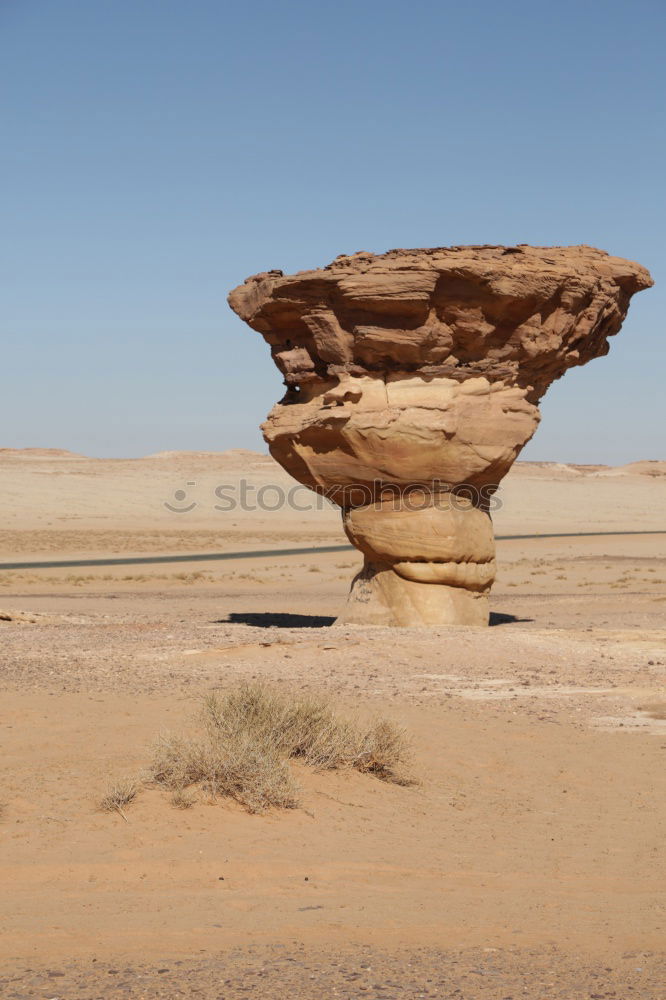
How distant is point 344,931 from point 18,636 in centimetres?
1199

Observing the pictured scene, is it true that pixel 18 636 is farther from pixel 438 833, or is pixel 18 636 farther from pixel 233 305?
pixel 438 833

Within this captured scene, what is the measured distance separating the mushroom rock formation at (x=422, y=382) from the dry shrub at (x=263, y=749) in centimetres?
816

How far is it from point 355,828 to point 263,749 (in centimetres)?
90

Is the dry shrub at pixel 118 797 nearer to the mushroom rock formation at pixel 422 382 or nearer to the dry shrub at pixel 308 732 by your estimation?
the dry shrub at pixel 308 732

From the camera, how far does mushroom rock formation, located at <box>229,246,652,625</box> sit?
15742 mm

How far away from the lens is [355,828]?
22.1 feet

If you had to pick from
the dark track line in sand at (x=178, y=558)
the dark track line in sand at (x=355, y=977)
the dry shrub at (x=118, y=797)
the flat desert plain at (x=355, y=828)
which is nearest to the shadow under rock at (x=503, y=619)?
the flat desert plain at (x=355, y=828)

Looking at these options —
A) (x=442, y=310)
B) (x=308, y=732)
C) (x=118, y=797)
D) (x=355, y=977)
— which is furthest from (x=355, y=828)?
(x=442, y=310)

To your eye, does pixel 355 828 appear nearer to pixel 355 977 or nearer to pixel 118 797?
pixel 118 797

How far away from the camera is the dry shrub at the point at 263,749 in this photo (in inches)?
271

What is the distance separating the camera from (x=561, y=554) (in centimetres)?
4100

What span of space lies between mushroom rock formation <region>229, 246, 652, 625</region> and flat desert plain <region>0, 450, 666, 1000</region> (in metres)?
1.37

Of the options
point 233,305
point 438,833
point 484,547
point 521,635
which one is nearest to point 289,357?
point 233,305

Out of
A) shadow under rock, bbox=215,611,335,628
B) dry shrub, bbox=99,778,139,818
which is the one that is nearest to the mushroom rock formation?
shadow under rock, bbox=215,611,335,628
